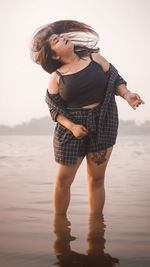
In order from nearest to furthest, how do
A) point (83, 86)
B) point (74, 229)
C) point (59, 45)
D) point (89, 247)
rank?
point (89, 247)
point (74, 229)
point (83, 86)
point (59, 45)

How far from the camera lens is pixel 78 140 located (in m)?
2.53

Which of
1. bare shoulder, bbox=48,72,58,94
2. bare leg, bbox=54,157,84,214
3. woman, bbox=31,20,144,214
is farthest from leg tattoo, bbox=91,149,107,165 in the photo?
bare shoulder, bbox=48,72,58,94

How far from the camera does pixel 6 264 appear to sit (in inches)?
69.8

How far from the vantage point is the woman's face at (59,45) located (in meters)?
2.64

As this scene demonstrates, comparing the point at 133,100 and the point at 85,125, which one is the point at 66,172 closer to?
the point at 85,125

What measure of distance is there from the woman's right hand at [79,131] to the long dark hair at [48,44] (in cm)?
58

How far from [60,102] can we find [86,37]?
0.64 meters

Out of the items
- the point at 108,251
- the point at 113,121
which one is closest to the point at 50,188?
the point at 113,121

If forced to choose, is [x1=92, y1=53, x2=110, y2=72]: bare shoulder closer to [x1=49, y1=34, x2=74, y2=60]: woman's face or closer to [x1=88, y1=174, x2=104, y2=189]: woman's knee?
[x1=49, y1=34, x2=74, y2=60]: woman's face

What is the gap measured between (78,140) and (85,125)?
0.39ft

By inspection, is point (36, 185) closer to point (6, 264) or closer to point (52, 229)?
point (52, 229)

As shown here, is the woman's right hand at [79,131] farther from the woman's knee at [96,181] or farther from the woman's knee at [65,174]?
the woman's knee at [96,181]

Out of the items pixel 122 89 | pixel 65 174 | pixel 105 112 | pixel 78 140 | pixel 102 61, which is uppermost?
pixel 102 61

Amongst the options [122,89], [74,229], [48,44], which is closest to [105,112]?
[122,89]
